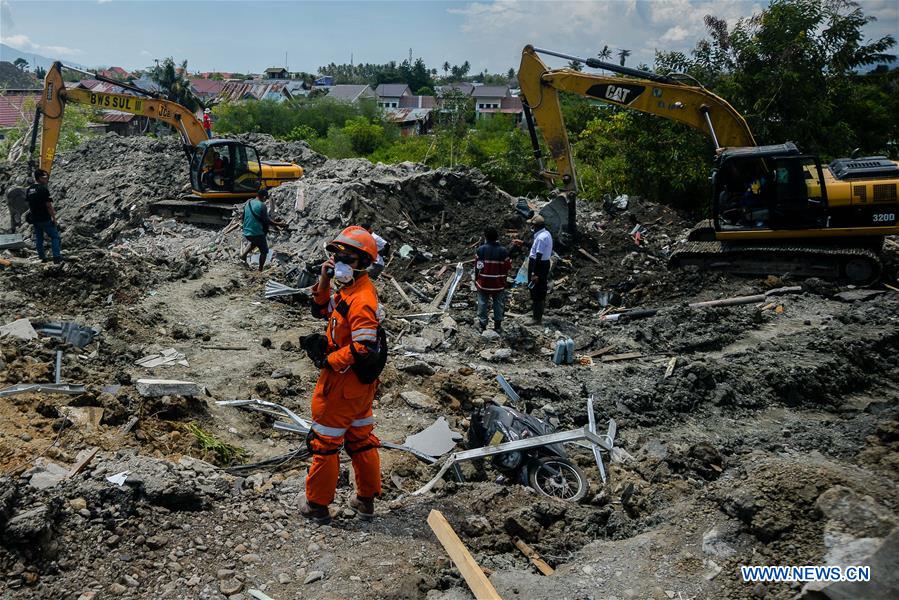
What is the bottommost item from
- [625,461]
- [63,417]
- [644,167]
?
[625,461]

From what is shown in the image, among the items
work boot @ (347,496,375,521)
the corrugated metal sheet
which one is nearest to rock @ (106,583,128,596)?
work boot @ (347,496,375,521)

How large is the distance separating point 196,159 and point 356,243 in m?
13.5

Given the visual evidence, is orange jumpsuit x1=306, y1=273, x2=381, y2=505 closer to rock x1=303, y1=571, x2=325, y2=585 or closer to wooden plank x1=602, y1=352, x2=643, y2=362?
rock x1=303, y1=571, x2=325, y2=585

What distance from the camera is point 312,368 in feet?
26.4

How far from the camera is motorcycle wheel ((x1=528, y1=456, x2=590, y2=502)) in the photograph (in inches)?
213

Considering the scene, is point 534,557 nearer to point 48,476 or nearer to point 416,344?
point 48,476

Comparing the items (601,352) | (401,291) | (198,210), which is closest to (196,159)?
(198,210)

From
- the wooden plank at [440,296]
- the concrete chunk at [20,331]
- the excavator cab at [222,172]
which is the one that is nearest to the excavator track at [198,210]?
the excavator cab at [222,172]

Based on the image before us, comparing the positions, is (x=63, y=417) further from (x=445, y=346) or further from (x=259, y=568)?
(x=445, y=346)

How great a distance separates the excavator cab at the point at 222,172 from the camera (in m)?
16.6

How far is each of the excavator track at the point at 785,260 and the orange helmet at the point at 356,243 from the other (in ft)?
28.3

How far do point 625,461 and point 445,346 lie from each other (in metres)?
3.50

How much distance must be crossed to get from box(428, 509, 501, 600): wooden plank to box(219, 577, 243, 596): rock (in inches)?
48.3

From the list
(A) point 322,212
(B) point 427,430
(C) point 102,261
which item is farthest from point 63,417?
(A) point 322,212
